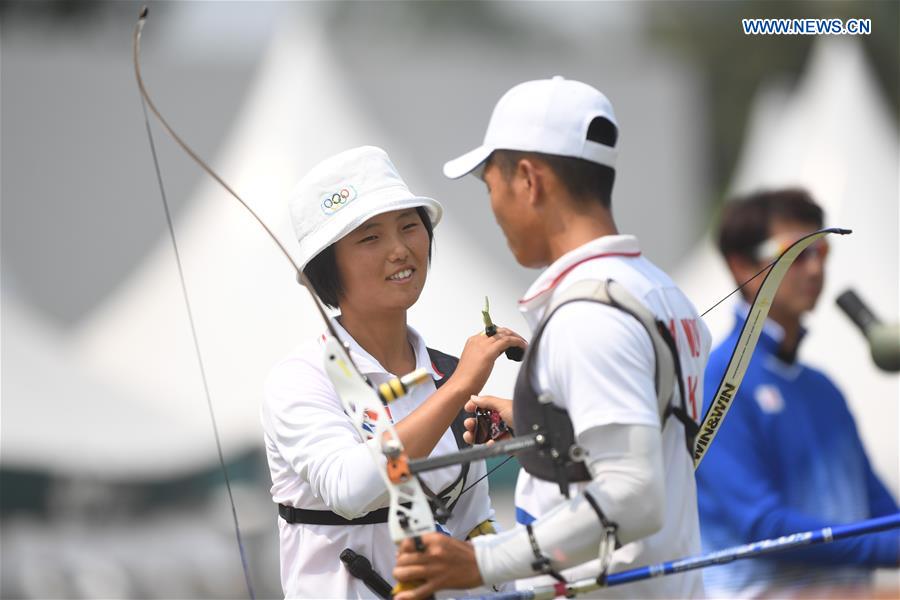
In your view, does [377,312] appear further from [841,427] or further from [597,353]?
[841,427]

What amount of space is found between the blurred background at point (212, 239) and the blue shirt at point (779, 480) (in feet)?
10.4

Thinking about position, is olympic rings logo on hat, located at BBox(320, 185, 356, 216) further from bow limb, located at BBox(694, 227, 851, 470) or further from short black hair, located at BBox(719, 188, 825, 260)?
short black hair, located at BBox(719, 188, 825, 260)

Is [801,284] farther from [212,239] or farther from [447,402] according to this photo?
[212,239]

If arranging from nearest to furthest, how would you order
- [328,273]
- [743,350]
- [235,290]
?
1. [743,350]
2. [328,273]
3. [235,290]

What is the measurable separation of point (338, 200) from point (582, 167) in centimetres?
81

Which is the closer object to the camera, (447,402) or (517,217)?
(517,217)

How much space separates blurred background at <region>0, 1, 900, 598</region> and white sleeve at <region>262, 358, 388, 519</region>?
14.2 feet

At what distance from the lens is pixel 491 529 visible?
3158 millimetres

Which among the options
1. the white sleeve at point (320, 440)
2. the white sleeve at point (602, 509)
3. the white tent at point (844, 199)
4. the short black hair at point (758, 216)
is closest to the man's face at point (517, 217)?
the white sleeve at point (602, 509)

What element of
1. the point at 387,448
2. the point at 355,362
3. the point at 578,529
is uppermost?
the point at 355,362

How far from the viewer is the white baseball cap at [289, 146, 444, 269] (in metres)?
3.02

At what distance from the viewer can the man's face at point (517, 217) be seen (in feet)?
8.01

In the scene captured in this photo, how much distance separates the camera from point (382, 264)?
3.06 metres

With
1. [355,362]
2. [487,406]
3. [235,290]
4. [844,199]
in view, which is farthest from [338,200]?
[844,199]
